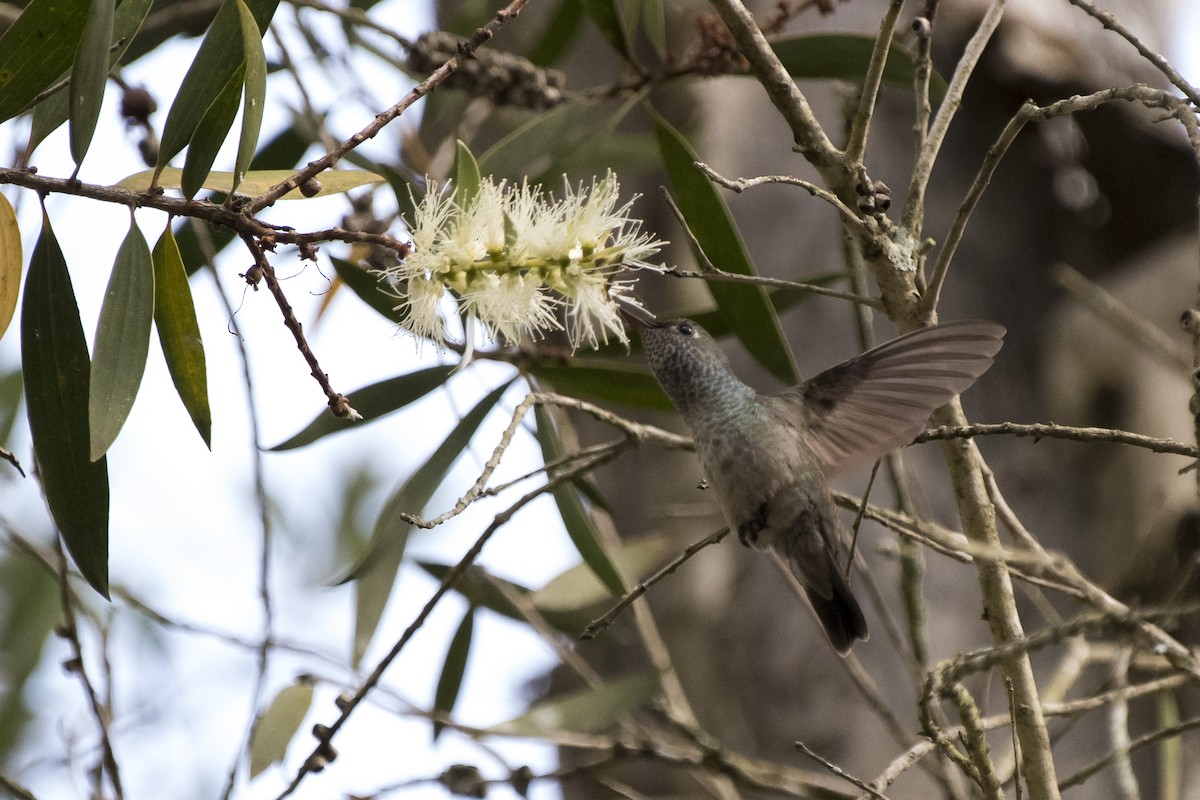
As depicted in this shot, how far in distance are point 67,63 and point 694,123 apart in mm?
1692

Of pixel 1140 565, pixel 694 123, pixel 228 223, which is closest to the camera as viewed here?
pixel 228 223

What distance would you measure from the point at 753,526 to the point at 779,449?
0.37ft

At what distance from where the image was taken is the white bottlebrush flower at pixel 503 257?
1.11 metres

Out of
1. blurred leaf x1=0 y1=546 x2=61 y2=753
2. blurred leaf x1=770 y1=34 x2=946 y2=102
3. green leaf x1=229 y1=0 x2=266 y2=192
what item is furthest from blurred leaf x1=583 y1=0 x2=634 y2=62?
blurred leaf x1=0 y1=546 x2=61 y2=753

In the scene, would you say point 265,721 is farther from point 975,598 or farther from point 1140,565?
point 1140,565

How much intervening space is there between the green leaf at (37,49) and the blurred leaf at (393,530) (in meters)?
0.60

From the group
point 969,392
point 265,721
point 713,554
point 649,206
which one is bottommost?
point 265,721

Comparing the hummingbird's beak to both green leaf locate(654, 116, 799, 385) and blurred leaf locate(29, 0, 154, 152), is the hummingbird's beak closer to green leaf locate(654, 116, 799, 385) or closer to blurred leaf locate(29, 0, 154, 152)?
green leaf locate(654, 116, 799, 385)

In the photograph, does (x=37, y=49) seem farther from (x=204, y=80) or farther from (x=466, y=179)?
(x=466, y=179)

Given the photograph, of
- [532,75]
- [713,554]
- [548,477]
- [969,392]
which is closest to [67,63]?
[548,477]

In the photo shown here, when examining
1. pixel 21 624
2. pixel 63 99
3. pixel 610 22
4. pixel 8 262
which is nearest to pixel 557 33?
pixel 610 22

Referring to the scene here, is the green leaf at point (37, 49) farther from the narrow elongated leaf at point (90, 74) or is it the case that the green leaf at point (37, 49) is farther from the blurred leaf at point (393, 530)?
the blurred leaf at point (393, 530)

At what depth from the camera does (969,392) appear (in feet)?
7.69

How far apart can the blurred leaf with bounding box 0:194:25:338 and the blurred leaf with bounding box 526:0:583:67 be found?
1.26 m
